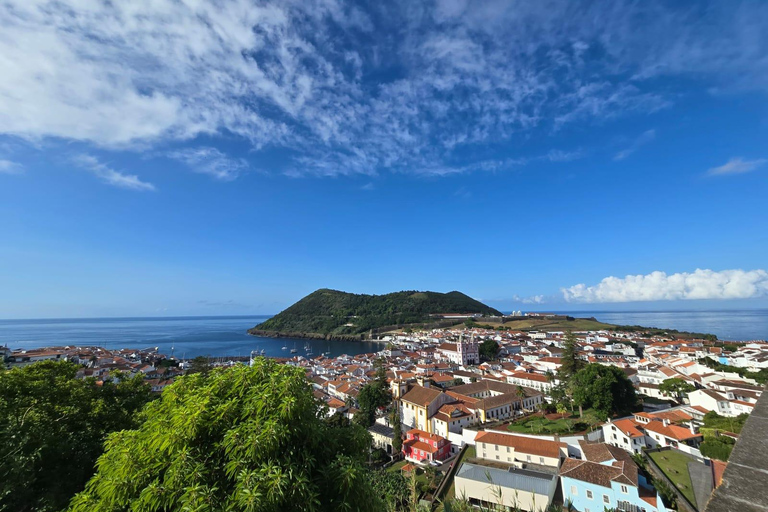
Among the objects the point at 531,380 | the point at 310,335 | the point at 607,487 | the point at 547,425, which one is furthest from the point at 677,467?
the point at 310,335

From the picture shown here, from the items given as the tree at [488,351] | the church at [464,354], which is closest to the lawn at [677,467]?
the church at [464,354]

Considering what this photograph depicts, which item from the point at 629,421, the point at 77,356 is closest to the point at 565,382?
the point at 629,421

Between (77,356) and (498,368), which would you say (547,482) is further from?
(77,356)

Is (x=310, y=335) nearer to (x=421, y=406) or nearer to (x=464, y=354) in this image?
(x=464, y=354)

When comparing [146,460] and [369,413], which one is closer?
[146,460]

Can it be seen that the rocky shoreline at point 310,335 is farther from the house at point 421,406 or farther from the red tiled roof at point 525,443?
the red tiled roof at point 525,443

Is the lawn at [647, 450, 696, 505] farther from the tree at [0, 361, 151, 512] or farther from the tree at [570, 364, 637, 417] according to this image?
the tree at [0, 361, 151, 512]

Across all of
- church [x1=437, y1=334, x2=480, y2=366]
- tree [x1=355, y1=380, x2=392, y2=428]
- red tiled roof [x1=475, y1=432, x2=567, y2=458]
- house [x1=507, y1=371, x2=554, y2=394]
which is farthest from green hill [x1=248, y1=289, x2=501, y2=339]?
red tiled roof [x1=475, y1=432, x2=567, y2=458]
